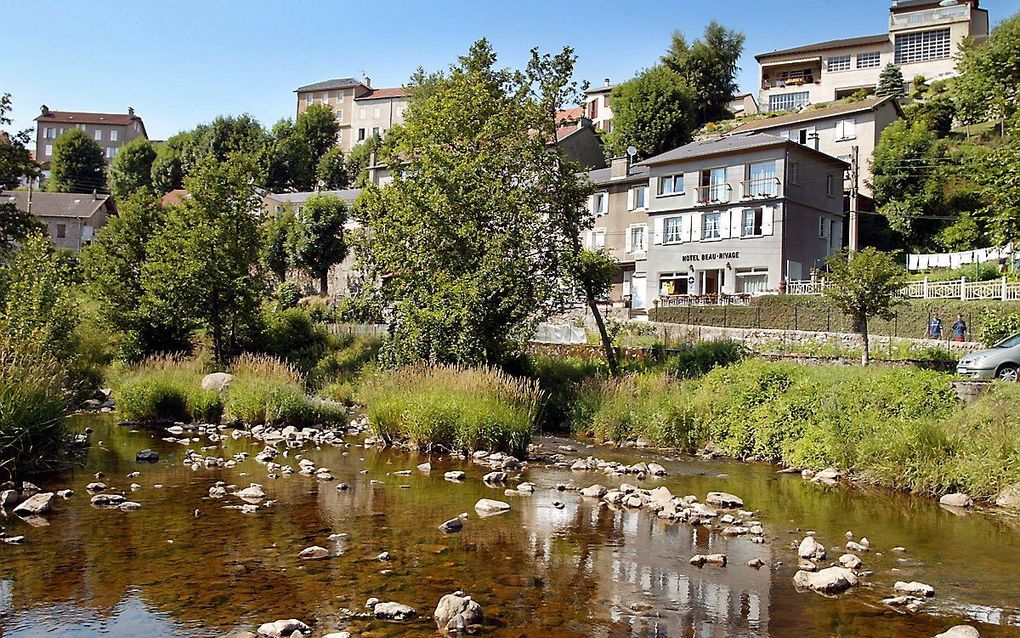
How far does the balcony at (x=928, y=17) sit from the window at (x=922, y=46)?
858 mm

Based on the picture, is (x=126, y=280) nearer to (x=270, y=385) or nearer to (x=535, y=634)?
(x=270, y=385)

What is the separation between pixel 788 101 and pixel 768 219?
4169 centimetres

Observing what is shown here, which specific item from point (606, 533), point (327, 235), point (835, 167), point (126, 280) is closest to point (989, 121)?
point (835, 167)

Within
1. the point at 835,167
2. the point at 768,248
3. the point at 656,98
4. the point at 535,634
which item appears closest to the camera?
the point at 535,634

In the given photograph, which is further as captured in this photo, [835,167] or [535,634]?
[835,167]

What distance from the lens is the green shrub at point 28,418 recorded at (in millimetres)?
15203

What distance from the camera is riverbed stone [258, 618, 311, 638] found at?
8062 mm

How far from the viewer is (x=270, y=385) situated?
25438 mm

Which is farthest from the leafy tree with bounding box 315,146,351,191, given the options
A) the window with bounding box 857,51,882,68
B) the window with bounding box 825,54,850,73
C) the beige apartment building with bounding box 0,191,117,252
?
the window with bounding box 857,51,882,68

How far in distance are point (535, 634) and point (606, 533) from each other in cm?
460

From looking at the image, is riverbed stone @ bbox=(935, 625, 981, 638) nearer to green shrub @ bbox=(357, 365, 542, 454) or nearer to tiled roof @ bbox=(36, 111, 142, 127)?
green shrub @ bbox=(357, 365, 542, 454)

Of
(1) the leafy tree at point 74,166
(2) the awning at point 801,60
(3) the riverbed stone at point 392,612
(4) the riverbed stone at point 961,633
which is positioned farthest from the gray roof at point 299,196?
(4) the riverbed stone at point 961,633

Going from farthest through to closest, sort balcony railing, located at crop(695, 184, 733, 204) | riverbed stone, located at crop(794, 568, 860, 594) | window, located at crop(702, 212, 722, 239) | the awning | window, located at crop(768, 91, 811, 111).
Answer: the awning, window, located at crop(768, 91, 811, 111), window, located at crop(702, 212, 722, 239), balcony railing, located at crop(695, 184, 733, 204), riverbed stone, located at crop(794, 568, 860, 594)

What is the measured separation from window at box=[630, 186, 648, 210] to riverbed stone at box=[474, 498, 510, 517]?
49.4 metres
